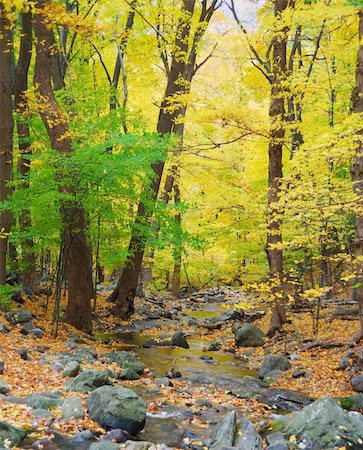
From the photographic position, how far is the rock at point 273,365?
8637mm

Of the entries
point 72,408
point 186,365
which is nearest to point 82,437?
point 72,408

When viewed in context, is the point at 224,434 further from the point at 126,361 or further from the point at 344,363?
the point at 344,363

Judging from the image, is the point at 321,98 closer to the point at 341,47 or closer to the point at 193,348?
the point at 341,47

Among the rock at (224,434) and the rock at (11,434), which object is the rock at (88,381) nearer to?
the rock at (11,434)

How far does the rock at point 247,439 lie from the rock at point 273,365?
385 centimetres

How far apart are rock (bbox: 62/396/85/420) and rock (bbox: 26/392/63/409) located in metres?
0.15

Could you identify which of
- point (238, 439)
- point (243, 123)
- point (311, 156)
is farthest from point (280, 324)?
point (238, 439)

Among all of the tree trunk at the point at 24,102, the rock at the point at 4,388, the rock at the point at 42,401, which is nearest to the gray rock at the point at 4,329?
the tree trunk at the point at 24,102

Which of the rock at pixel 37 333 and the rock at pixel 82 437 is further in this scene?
the rock at pixel 37 333

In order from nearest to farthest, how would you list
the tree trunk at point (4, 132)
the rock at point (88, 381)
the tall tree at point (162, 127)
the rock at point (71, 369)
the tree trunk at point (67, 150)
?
the rock at point (88, 381), the rock at point (71, 369), the tree trunk at point (4, 132), the tree trunk at point (67, 150), the tall tree at point (162, 127)

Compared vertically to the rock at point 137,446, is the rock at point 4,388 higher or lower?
higher

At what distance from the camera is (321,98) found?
47.6ft

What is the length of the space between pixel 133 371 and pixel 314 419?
3.52 metres

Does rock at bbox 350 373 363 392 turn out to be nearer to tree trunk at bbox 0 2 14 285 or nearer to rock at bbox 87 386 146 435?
rock at bbox 87 386 146 435
